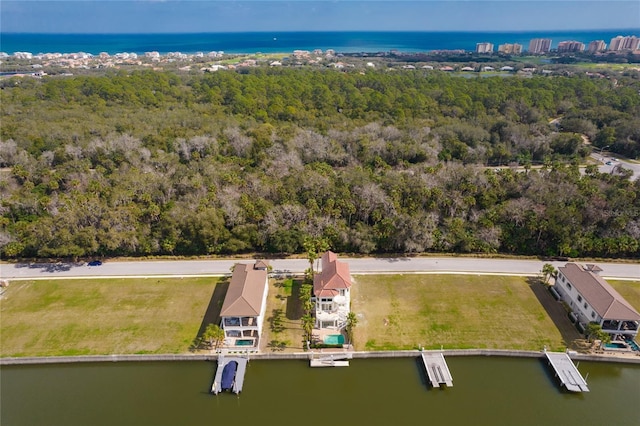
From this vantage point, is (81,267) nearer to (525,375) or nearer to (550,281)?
(525,375)

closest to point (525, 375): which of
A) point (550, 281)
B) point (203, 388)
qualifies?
point (550, 281)

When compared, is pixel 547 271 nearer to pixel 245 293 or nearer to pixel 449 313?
pixel 449 313

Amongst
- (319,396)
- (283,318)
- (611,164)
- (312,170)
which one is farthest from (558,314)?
(611,164)

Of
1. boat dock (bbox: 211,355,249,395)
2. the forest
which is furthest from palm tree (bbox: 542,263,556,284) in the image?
boat dock (bbox: 211,355,249,395)

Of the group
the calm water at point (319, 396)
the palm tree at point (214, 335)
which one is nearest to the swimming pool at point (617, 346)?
the calm water at point (319, 396)

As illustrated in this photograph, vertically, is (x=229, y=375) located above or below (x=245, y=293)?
below

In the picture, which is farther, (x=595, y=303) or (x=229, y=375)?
(x=595, y=303)
